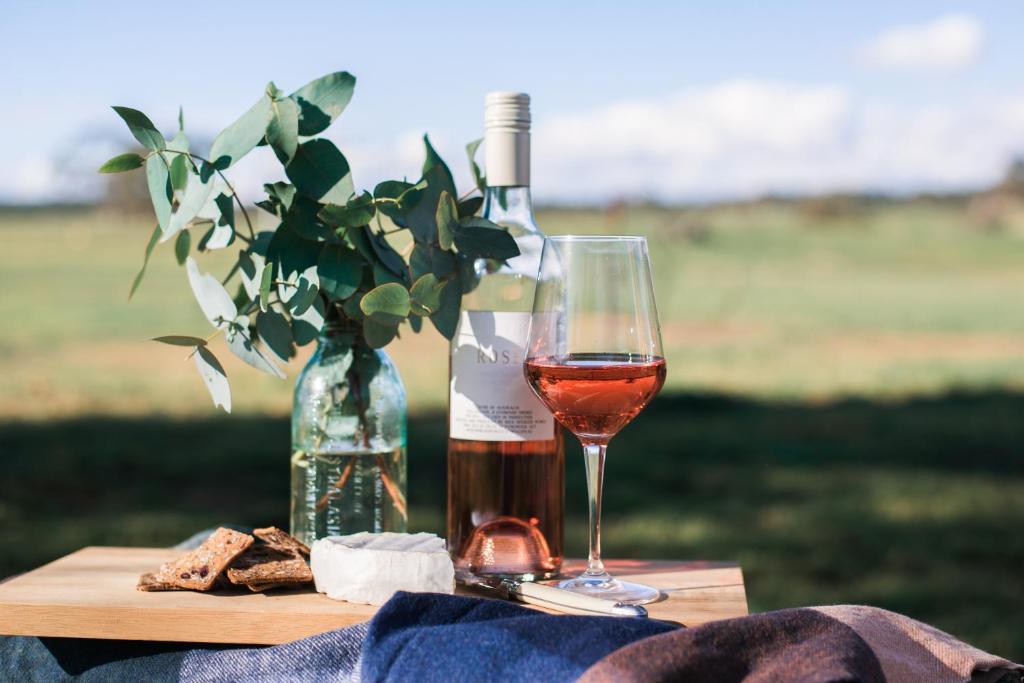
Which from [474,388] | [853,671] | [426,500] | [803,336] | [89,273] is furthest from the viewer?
[89,273]

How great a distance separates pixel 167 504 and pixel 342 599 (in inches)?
177

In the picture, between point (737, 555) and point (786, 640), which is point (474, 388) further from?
point (737, 555)

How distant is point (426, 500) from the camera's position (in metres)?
5.32

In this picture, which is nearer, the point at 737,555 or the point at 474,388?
the point at 474,388

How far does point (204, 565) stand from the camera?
4.49 feet

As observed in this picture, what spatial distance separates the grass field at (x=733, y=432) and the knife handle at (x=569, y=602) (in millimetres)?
2767

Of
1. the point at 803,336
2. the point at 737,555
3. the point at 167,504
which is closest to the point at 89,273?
the point at 803,336

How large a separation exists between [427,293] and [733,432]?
594cm

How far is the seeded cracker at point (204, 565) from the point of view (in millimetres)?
1351

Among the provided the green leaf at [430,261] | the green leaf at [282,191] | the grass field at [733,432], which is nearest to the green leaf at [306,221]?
the green leaf at [282,191]

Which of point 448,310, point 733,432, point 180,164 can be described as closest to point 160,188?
point 180,164

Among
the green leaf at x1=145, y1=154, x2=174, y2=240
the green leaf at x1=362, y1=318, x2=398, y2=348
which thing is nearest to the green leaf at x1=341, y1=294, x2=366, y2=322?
the green leaf at x1=362, y1=318, x2=398, y2=348

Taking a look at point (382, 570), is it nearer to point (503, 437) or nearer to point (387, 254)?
point (503, 437)

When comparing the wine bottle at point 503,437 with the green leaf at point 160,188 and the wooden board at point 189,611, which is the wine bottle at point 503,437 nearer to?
the wooden board at point 189,611
